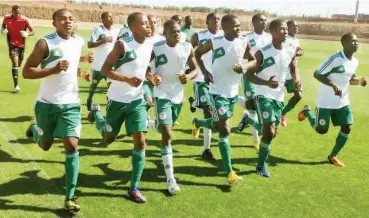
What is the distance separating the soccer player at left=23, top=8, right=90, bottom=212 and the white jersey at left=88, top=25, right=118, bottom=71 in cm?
478

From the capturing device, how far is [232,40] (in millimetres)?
7012

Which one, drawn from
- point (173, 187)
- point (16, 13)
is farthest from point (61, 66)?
point (16, 13)

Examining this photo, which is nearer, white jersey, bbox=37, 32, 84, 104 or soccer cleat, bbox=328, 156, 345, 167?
white jersey, bbox=37, 32, 84, 104

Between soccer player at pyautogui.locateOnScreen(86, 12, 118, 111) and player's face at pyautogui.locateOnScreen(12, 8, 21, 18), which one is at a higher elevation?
player's face at pyautogui.locateOnScreen(12, 8, 21, 18)

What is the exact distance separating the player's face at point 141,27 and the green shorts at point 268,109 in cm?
230

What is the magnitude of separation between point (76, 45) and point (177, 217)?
255cm

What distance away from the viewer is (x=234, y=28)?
683 centimetres

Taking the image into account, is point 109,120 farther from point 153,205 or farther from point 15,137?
point 15,137

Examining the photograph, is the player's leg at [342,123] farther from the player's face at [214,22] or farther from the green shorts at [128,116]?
the green shorts at [128,116]

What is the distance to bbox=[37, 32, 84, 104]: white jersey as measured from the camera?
544 cm

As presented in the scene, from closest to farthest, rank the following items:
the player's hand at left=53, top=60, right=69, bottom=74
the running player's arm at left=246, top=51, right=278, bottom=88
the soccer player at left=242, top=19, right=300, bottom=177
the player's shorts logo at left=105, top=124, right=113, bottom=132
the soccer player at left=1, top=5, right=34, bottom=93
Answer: the player's hand at left=53, top=60, right=69, bottom=74 < the player's shorts logo at left=105, top=124, right=113, bottom=132 < the running player's arm at left=246, top=51, right=278, bottom=88 < the soccer player at left=242, top=19, right=300, bottom=177 < the soccer player at left=1, top=5, right=34, bottom=93

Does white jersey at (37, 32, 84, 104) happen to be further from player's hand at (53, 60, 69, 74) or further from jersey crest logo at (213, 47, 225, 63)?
jersey crest logo at (213, 47, 225, 63)

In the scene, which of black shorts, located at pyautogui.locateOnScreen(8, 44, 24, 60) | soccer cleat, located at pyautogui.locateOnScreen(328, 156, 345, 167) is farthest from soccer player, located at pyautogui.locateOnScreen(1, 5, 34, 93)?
soccer cleat, located at pyautogui.locateOnScreen(328, 156, 345, 167)

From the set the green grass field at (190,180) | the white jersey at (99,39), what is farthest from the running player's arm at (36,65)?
the white jersey at (99,39)
